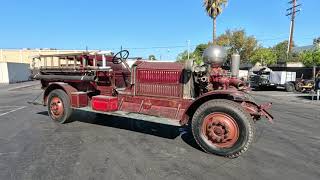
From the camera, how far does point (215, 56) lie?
6.29m

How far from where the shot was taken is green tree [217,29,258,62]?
50812 mm

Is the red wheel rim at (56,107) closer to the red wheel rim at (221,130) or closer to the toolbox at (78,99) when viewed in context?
the toolbox at (78,99)

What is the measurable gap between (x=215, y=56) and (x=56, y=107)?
483 centimetres

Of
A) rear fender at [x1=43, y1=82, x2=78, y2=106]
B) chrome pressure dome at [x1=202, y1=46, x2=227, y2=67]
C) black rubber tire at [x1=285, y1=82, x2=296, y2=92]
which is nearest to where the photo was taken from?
chrome pressure dome at [x1=202, y1=46, x2=227, y2=67]

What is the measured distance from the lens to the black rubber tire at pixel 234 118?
5375 mm

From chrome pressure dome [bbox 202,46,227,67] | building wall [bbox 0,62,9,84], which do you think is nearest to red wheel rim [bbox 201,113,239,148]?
chrome pressure dome [bbox 202,46,227,67]

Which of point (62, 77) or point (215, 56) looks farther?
point (62, 77)

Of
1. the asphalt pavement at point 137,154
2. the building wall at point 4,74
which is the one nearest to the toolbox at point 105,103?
the asphalt pavement at point 137,154

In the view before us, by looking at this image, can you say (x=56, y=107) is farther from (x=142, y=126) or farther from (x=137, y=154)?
(x=137, y=154)

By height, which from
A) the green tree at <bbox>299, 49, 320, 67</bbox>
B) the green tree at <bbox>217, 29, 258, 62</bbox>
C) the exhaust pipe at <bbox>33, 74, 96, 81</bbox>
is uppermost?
the green tree at <bbox>217, 29, 258, 62</bbox>

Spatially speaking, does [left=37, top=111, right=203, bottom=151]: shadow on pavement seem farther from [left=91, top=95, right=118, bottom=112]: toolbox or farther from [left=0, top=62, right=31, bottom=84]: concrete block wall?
[left=0, top=62, right=31, bottom=84]: concrete block wall

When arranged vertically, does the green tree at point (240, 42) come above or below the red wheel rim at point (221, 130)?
above

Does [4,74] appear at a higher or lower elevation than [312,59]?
lower

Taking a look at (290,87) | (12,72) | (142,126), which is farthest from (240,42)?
(142,126)
